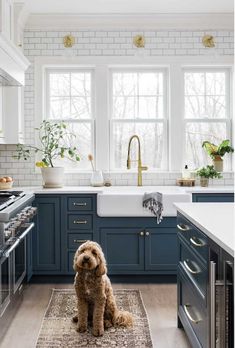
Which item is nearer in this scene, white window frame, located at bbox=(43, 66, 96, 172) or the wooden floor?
the wooden floor

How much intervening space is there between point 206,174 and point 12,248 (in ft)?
8.22

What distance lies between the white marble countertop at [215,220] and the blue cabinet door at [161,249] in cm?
132

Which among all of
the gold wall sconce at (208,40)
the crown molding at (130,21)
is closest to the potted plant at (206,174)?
the gold wall sconce at (208,40)

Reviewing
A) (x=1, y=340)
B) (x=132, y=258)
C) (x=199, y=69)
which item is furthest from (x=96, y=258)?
(x=199, y=69)

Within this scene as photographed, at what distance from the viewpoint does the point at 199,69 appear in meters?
5.31

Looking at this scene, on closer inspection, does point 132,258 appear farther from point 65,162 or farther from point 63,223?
point 65,162

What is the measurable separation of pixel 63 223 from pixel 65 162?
3.21ft

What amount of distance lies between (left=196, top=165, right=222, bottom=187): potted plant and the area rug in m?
1.62

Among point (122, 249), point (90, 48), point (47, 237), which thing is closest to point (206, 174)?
point (122, 249)

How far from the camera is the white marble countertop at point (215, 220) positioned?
1998mm

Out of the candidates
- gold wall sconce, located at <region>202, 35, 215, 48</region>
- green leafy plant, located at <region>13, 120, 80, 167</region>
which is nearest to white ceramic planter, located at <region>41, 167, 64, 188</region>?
green leafy plant, located at <region>13, 120, 80, 167</region>

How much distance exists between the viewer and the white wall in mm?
5176

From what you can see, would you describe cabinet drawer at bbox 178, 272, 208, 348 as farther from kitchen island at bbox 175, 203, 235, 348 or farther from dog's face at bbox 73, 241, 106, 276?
dog's face at bbox 73, 241, 106, 276

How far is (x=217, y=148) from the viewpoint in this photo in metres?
5.17
